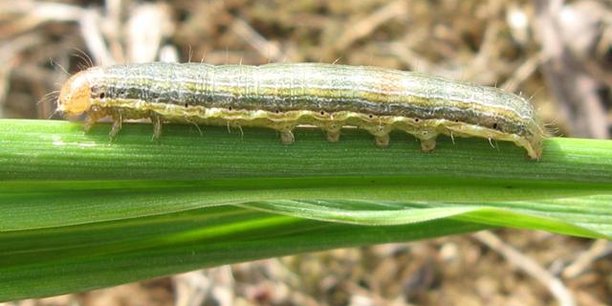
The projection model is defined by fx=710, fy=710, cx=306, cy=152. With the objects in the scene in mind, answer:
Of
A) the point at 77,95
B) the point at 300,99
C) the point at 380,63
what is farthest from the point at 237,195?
the point at 380,63

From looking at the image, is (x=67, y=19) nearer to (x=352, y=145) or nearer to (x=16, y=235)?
(x=16, y=235)

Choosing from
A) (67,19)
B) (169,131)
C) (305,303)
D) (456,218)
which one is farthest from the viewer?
(67,19)

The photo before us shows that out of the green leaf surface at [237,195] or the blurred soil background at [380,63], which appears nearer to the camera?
the green leaf surface at [237,195]

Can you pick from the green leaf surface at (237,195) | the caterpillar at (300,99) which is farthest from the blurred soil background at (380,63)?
the caterpillar at (300,99)

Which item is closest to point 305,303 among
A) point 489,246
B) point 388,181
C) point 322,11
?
point 489,246

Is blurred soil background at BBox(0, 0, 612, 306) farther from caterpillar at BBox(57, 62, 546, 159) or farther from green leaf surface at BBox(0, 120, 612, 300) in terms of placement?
caterpillar at BBox(57, 62, 546, 159)

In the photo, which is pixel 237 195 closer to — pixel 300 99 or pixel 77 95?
pixel 300 99

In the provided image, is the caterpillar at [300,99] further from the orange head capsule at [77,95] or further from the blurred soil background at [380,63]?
the blurred soil background at [380,63]
